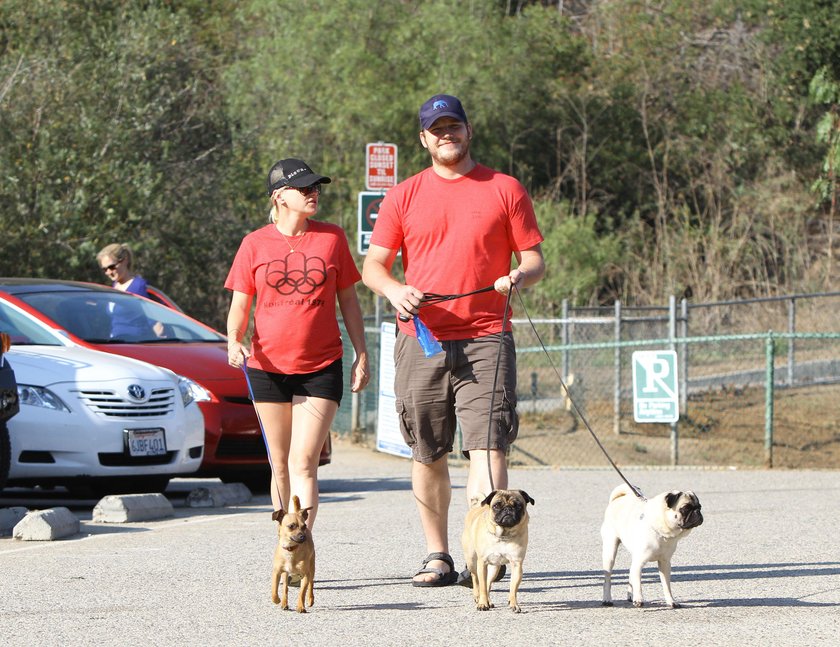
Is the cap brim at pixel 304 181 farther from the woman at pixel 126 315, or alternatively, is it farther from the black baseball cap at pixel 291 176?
the woman at pixel 126 315

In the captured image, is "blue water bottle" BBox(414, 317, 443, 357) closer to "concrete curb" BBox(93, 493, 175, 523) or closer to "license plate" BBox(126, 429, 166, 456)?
"concrete curb" BBox(93, 493, 175, 523)

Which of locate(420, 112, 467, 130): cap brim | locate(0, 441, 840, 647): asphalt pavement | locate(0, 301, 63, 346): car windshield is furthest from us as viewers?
locate(0, 301, 63, 346): car windshield

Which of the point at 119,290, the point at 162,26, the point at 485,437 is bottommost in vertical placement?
the point at 485,437

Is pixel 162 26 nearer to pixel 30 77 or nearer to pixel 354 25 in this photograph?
pixel 30 77

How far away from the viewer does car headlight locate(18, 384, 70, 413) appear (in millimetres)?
10578

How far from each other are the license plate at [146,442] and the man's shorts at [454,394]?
13.1 ft

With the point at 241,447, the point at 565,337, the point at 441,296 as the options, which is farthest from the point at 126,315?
the point at 565,337

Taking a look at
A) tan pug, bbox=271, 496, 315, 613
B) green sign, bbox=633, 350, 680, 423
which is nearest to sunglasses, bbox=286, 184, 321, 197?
tan pug, bbox=271, 496, 315, 613

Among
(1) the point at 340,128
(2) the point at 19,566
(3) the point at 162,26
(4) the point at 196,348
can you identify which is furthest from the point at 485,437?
(1) the point at 340,128

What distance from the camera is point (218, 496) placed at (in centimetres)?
1127

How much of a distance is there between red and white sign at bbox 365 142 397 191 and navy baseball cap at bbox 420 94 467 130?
952cm

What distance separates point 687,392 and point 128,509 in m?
11.5

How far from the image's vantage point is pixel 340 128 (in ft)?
107

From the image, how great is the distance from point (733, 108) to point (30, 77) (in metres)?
17.8
